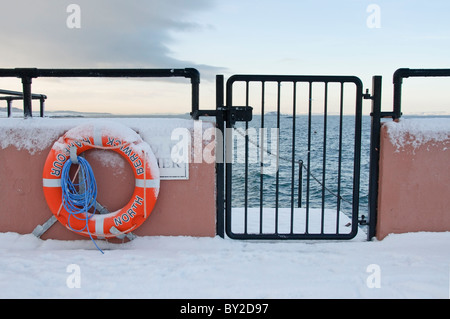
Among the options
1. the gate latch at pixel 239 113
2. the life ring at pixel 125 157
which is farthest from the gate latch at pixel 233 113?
the life ring at pixel 125 157

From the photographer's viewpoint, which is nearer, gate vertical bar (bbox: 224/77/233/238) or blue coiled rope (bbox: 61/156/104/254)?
blue coiled rope (bbox: 61/156/104/254)

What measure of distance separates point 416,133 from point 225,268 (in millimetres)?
1860

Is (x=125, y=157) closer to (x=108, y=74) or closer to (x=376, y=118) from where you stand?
(x=108, y=74)

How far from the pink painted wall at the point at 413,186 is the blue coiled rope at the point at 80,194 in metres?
2.30

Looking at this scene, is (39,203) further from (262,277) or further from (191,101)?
(262,277)

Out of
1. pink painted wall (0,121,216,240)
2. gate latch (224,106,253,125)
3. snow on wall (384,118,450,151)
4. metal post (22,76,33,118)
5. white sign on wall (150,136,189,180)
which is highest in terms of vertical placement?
metal post (22,76,33,118)

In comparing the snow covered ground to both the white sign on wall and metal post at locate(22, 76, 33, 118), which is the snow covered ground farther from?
metal post at locate(22, 76, 33, 118)

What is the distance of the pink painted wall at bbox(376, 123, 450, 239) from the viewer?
303 cm

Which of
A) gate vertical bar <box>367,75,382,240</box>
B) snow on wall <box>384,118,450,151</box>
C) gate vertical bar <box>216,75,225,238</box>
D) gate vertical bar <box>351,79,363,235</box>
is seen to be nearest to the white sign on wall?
gate vertical bar <box>216,75,225,238</box>

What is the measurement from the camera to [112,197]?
120 inches

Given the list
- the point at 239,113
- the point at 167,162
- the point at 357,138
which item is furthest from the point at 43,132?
the point at 357,138

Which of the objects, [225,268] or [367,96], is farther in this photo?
[367,96]

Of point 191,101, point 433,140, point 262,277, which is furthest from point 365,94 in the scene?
point 262,277

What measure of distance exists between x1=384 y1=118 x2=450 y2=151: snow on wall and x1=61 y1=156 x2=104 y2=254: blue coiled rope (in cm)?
238
